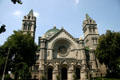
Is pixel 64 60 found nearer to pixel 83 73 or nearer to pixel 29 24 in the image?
pixel 83 73

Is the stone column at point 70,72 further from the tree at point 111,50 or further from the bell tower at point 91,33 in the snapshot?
the bell tower at point 91,33

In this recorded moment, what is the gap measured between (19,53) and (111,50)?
26.1 metres

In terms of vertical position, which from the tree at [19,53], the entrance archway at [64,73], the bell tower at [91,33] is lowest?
the entrance archway at [64,73]

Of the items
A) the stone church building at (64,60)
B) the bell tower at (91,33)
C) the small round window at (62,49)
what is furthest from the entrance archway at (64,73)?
the bell tower at (91,33)

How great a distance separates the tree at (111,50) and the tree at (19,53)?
21434 millimetres

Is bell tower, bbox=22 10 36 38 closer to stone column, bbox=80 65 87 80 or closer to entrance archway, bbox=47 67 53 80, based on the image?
entrance archway, bbox=47 67 53 80

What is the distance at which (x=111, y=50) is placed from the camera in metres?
33.2

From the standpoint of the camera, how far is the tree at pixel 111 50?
108 ft

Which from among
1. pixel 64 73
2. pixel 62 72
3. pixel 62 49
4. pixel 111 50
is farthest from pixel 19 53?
pixel 111 50

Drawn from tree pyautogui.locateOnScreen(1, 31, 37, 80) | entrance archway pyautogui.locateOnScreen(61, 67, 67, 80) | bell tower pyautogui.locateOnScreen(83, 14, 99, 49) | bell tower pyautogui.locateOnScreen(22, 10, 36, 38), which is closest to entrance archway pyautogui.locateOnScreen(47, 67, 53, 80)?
entrance archway pyautogui.locateOnScreen(61, 67, 67, 80)

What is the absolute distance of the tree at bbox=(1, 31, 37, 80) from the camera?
2567 centimetres

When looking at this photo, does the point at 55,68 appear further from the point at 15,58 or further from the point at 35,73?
the point at 15,58

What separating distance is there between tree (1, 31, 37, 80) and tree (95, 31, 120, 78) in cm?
2143

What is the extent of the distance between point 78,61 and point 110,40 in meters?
12.3
